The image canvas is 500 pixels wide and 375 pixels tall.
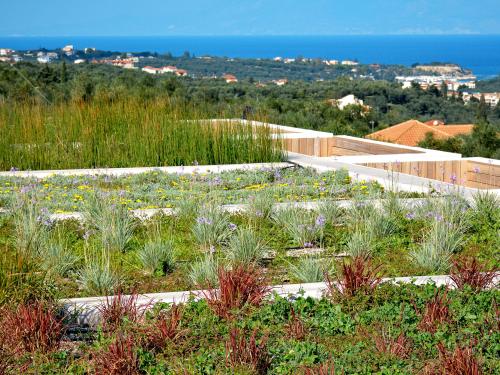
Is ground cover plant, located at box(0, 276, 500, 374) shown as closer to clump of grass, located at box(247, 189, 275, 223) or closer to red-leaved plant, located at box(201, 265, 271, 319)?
red-leaved plant, located at box(201, 265, 271, 319)

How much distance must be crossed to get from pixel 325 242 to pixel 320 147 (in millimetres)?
4966

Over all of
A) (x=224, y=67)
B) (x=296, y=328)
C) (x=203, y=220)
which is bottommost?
(x=224, y=67)

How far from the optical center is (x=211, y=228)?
14.5 feet

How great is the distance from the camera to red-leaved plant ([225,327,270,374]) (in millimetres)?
2639

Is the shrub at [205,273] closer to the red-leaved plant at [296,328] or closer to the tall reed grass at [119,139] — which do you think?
the red-leaved plant at [296,328]

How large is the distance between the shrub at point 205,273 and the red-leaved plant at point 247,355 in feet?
2.60

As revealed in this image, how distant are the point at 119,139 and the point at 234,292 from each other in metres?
4.76

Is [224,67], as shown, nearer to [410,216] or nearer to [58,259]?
[410,216]

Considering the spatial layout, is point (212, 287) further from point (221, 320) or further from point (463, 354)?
point (463, 354)

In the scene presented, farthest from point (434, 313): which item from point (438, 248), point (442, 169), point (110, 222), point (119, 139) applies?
point (119, 139)

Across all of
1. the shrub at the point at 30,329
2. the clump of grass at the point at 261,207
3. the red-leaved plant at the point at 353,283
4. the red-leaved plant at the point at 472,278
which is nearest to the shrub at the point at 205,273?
the red-leaved plant at the point at 353,283

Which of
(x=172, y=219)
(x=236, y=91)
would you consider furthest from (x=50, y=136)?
(x=236, y=91)

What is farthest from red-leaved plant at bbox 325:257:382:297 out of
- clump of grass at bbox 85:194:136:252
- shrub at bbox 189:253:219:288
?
clump of grass at bbox 85:194:136:252

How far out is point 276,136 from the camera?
27.6 ft
